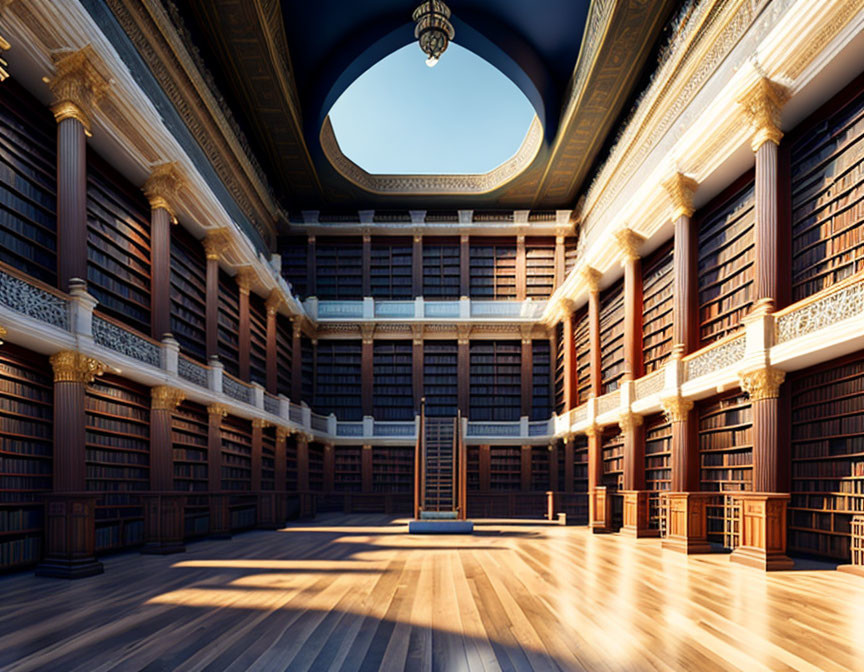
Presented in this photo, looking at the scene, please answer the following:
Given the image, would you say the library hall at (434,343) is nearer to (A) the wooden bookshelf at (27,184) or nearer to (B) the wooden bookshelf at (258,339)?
(A) the wooden bookshelf at (27,184)

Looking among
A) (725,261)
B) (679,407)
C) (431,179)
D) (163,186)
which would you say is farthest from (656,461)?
(431,179)

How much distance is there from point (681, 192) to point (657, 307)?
2.48 metres

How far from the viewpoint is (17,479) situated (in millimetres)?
6371

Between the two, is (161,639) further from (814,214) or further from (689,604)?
(814,214)

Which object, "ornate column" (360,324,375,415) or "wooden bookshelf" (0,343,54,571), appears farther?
"ornate column" (360,324,375,415)

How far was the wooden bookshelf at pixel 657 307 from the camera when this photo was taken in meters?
10.8

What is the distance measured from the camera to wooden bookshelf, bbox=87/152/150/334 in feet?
26.6

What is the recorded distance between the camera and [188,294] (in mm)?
10867

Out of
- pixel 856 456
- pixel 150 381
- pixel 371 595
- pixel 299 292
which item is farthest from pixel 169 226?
pixel 856 456

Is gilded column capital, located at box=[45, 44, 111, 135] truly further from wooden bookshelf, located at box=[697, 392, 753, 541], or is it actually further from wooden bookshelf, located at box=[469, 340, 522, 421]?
wooden bookshelf, located at box=[469, 340, 522, 421]

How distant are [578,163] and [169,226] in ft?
34.2

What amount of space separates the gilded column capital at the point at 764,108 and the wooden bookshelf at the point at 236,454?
9.75 metres

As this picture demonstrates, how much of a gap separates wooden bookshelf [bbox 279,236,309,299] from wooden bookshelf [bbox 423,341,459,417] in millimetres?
4067

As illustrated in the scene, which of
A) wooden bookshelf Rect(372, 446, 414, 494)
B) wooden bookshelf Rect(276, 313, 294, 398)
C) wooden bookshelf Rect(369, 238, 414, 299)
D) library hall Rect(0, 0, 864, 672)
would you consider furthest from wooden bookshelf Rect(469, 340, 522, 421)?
wooden bookshelf Rect(276, 313, 294, 398)
